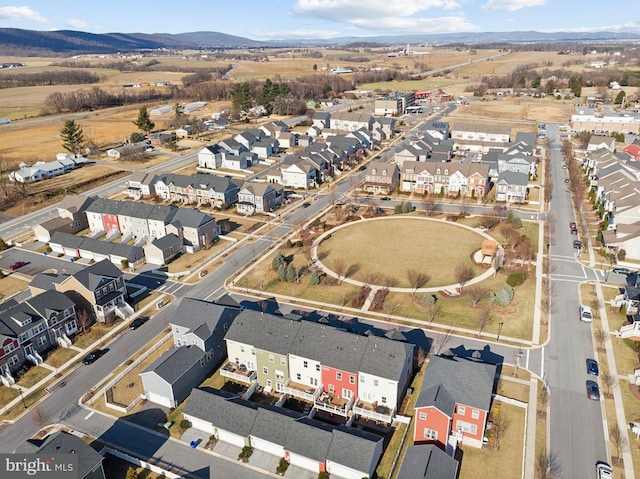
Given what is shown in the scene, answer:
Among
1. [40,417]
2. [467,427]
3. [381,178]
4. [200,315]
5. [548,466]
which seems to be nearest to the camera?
[548,466]

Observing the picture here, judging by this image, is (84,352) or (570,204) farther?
(570,204)

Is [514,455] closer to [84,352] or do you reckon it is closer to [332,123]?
[84,352]

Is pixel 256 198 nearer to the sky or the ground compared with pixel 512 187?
nearer to the ground

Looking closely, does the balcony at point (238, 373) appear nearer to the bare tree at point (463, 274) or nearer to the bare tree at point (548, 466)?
the bare tree at point (548, 466)

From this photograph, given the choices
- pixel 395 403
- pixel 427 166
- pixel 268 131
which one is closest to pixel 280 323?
pixel 395 403

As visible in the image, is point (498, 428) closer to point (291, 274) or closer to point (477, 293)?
point (477, 293)

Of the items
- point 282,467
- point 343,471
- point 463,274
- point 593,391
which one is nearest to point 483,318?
point 463,274

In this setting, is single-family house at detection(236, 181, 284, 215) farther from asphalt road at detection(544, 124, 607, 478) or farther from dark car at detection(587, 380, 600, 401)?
dark car at detection(587, 380, 600, 401)
